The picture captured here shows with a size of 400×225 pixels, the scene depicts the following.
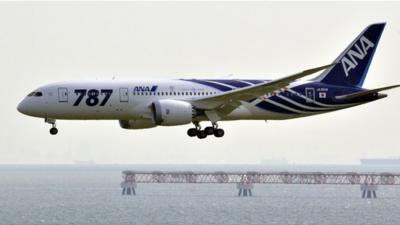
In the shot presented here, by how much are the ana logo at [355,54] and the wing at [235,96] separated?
15177mm

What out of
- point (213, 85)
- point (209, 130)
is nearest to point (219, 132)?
point (209, 130)

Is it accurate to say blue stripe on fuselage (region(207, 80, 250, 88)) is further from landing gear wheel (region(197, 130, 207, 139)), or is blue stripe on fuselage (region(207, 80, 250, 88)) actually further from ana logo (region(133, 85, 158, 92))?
ana logo (region(133, 85, 158, 92))

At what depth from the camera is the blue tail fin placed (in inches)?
3622

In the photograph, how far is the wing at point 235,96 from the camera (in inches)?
3125

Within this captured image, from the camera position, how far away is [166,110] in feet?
262

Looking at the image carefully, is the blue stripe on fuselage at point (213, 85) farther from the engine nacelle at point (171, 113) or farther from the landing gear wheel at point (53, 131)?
the landing gear wheel at point (53, 131)

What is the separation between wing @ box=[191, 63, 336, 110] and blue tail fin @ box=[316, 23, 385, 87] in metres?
11.6

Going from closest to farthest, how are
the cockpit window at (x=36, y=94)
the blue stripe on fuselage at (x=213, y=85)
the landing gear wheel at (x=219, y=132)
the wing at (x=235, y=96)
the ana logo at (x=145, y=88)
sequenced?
the wing at (x=235, y=96)
the cockpit window at (x=36, y=94)
the ana logo at (x=145, y=88)
the landing gear wheel at (x=219, y=132)
the blue stripe on fuselage at (x=213, y=85)

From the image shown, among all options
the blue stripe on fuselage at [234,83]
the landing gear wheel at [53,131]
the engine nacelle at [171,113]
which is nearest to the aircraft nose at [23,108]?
the landing gear wheel at [53,131]

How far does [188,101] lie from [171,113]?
3.22m

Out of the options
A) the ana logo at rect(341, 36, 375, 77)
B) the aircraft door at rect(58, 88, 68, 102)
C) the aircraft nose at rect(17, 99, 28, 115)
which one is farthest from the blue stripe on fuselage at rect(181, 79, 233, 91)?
the aircraft nose at rect(17, 99, 28, 115)

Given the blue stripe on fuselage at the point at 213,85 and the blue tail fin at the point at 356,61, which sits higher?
the blue tail fin at the point at 356,61

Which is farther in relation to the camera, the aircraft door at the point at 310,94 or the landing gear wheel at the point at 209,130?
the aircraft door at the point at 310,94

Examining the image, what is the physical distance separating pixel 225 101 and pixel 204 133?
3.84m
